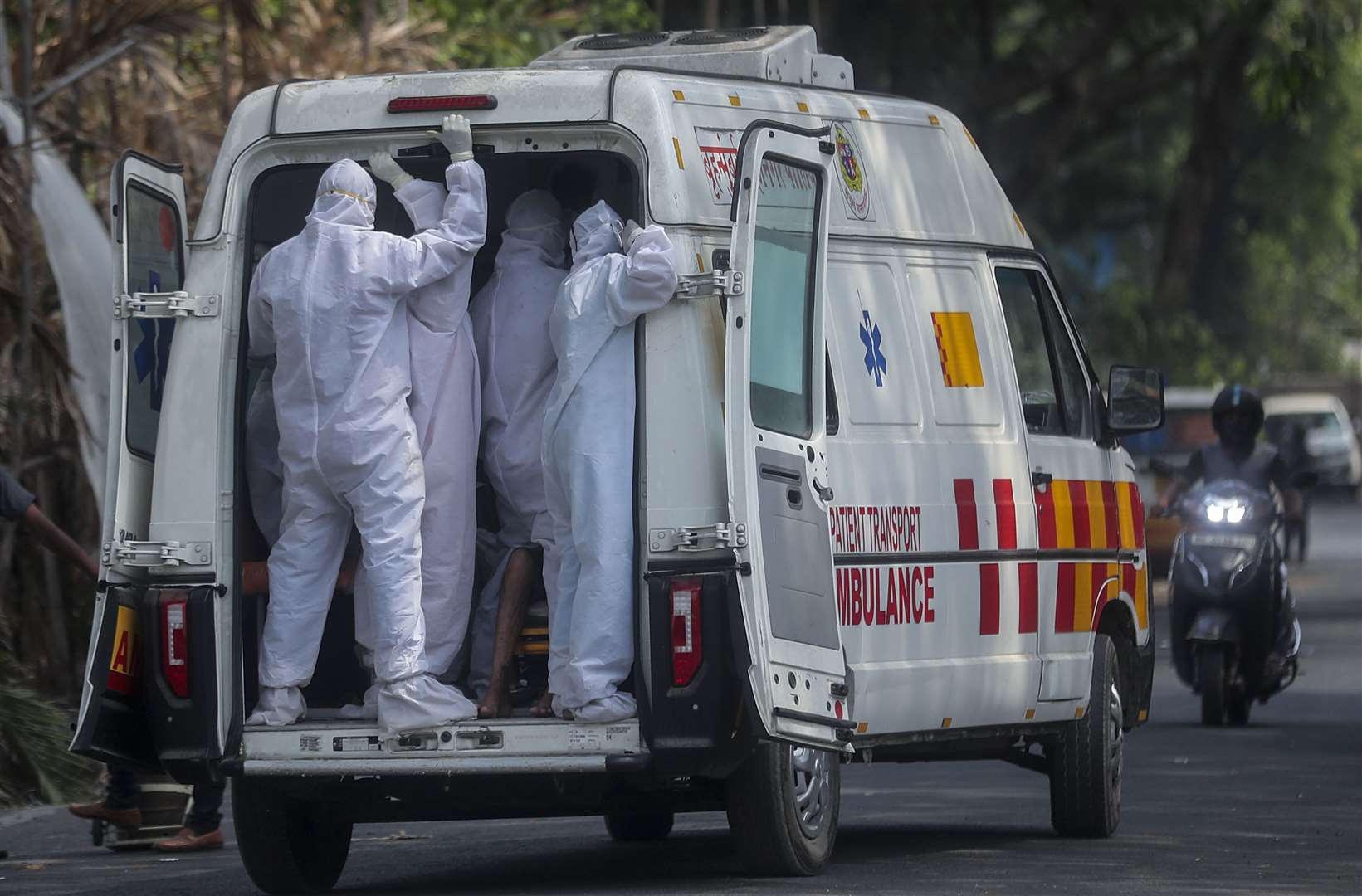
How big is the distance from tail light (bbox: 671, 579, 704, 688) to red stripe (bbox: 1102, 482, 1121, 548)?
2728 mm

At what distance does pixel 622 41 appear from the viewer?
9016 millimetres

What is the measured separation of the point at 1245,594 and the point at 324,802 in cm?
643

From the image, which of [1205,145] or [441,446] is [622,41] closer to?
[441,446]

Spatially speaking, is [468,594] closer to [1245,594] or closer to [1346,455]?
[1245,594]

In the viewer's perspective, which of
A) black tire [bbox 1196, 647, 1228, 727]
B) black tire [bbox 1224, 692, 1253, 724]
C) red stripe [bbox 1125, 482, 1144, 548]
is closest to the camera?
red stripe [bbox 1125, 482, 1144, 548]

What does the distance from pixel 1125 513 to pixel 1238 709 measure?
4.20 metres

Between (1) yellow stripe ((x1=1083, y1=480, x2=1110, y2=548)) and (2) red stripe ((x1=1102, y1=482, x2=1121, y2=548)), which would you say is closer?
(1) yellow stripe ((x1=1083, y1=480, x2=1110, y2=548))

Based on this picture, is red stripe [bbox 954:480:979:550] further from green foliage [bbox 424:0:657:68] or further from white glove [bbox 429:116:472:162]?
green foliage [bbox 424:0:657:68]

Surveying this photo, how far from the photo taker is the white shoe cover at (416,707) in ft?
23.1

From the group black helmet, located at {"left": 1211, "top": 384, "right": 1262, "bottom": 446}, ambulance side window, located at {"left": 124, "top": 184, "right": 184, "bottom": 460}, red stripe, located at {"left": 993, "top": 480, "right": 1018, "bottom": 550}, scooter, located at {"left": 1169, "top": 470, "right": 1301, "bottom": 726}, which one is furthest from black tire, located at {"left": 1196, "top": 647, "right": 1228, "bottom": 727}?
ambulance side window, located at {"left": 124, "top": 184, "right": 184, "bottom": 460}

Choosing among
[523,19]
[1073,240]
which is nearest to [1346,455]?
[1073,240]

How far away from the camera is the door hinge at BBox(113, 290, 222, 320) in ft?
24.0

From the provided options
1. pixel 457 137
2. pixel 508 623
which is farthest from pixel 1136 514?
pixel 457 137

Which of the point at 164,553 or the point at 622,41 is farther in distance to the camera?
the point at 622,41
